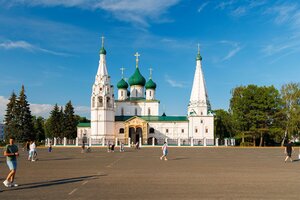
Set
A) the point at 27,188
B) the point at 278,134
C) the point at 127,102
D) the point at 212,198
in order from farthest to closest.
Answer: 1. the point at 127,102
2. the point at 278,134
3. the point at 27,188
4. the point at 212,198

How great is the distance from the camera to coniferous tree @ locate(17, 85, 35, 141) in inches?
2473

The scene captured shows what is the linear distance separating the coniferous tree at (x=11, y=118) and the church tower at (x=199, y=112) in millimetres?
35255

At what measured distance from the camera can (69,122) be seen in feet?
253

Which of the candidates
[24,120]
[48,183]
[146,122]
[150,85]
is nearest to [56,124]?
[24,120]

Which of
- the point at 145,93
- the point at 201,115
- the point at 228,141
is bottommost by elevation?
the point at 228,141

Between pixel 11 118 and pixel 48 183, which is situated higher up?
pixel 11 118

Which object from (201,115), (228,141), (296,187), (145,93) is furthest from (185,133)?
(296,187)

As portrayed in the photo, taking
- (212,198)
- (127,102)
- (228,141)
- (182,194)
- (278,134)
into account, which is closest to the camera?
(212,198)

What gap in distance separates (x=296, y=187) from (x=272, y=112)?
54.9m

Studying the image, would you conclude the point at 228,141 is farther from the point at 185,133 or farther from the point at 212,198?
the point at 212,198

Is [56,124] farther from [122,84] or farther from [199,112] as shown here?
[199,112]

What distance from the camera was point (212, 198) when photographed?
8.66 metres

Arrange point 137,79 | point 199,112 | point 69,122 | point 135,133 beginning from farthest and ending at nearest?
point 137,79 < point 69,122 < point 135,133 < point 199,112

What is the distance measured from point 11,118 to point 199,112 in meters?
38.0
